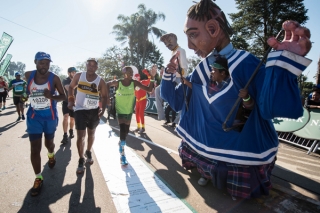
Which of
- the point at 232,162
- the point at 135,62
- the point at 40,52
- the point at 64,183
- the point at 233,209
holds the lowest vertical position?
the point at 64,183

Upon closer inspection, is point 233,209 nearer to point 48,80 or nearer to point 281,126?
point 48,80

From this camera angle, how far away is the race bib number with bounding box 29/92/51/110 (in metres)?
2.81

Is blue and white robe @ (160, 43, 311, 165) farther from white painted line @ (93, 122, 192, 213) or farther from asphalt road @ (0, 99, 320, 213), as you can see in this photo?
white painted line @ (93, 122, 192, 213)

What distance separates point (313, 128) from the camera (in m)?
5.20

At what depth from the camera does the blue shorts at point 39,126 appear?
271 cm

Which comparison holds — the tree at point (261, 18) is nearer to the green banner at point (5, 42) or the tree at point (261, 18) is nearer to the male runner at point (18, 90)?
the male runner at point (18, 90)

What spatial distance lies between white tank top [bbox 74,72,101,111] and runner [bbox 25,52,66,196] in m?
0.37

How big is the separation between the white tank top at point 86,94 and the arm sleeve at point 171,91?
1.41 m

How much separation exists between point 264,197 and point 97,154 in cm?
301

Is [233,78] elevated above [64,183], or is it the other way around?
[233,78]

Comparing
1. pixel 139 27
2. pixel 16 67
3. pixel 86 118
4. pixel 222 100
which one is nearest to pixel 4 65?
pixel 139 27

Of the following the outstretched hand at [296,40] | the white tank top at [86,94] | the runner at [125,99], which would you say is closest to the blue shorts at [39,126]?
the white tank top at [86,94]

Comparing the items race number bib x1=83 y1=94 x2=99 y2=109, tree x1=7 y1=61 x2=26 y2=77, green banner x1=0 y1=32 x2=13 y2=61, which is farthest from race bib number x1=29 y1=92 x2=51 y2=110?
tree x1=7 y1=61 x2=26 y2=77

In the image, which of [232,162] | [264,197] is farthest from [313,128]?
[232,162]
